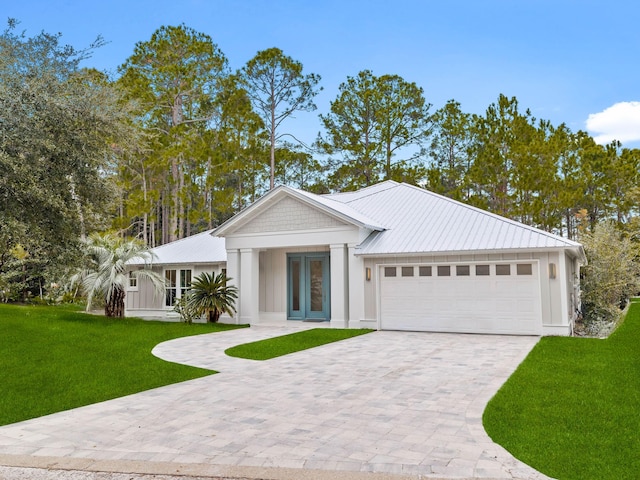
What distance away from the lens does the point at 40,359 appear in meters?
9.45

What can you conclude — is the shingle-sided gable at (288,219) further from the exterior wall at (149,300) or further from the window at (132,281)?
the window at (132,281)

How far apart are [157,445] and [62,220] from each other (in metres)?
7.78

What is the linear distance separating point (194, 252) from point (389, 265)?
8.33 m

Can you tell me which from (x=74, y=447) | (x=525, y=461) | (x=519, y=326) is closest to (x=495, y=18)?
(x=519, y=326)

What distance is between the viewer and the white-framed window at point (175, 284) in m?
18.9

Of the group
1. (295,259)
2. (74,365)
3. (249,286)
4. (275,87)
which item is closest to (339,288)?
(295,259)

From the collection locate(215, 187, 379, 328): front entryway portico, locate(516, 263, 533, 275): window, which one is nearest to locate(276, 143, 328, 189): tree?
locate(215, 187, 379, 328): front entryway portico

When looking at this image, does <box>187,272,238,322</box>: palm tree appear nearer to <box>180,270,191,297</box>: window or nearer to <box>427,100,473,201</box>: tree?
<box>180,270,191,297</box>: window

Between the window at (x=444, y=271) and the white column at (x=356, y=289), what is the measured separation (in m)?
2.26

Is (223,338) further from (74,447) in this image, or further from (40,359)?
(74,447)

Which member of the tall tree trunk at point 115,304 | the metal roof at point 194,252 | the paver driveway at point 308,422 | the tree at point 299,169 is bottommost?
the paver driveway at point 308,422

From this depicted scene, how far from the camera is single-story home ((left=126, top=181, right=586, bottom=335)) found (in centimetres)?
1295

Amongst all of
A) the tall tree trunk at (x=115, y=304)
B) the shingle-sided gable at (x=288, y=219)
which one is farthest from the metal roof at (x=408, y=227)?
the tall tree trunk at (x=115, y=304)

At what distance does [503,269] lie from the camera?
521 inches
